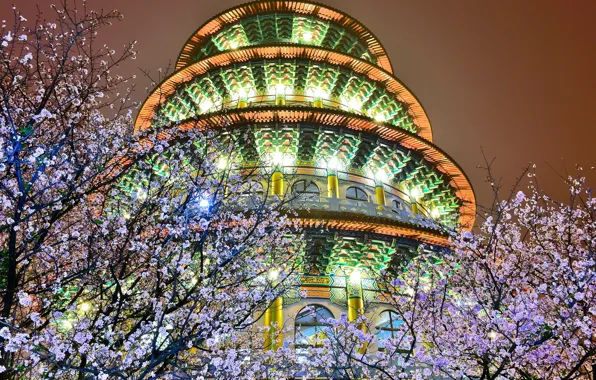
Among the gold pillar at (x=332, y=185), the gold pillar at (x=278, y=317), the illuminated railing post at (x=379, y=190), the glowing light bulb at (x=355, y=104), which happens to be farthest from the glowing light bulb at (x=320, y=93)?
the gold pillar at (x=278, y=317)

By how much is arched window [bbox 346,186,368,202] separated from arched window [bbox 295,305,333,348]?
604 cm

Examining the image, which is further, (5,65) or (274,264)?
(274,264)

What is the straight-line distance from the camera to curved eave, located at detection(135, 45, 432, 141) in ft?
82.4

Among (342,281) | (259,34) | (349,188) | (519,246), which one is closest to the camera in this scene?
(519,246)

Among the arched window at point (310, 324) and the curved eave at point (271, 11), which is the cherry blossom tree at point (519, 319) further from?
the curved eave at point (271, 11)

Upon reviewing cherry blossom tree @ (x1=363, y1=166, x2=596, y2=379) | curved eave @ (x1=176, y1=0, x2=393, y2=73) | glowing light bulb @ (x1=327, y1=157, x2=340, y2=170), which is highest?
curved eave @ (x1=176, y1=0, x2=393, y2=73)

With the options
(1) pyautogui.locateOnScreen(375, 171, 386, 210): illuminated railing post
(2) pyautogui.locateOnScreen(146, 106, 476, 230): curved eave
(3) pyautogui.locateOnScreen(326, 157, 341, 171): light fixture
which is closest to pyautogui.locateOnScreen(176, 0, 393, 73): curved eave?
(2) pyautogui.locateOnScreen(146, 106, 476, 230): curved eave

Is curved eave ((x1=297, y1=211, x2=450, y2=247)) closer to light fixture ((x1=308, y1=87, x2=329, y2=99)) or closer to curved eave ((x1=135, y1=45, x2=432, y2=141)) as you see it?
light fixture ((x1=308, y1=87, x2=329, y2=99))

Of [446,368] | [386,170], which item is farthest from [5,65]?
[386,170]

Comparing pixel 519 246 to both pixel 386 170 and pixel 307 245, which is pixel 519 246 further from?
pixel 386 170

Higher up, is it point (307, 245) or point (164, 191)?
point (307, 245)

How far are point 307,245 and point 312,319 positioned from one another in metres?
2.96

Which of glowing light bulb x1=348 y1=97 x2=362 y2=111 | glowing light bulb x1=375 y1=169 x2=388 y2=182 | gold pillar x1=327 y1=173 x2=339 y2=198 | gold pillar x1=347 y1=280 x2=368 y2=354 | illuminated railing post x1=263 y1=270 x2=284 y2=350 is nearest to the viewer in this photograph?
illuminated railing post x1=263 y1=270 x2=284 y2=350

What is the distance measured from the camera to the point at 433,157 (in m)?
24.1
